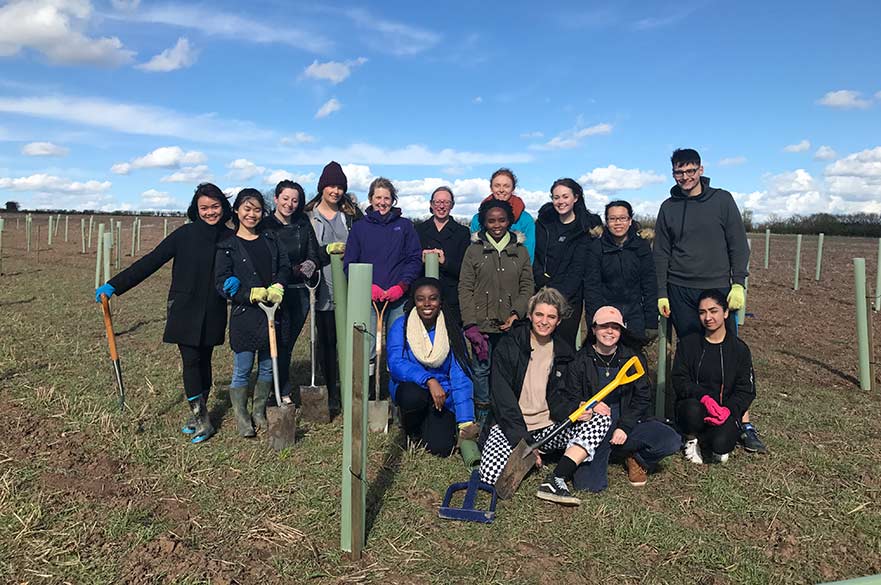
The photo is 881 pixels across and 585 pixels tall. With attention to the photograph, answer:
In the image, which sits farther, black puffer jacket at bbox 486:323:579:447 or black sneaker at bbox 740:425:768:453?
black sneaker at bbox 740:425:768:453

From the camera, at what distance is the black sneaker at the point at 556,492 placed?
3.56 m

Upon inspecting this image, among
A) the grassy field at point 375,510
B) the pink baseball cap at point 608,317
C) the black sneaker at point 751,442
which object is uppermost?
the pink baseball cap at point 608,317

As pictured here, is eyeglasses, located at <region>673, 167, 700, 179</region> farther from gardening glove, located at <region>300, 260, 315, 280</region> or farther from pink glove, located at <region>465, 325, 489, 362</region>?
gardening glove, located at <region>300, 260, 315, 280</region>

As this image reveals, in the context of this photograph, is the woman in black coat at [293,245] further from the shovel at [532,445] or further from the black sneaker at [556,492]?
the black sneaker at [556,492]

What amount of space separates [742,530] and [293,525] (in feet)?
7.99

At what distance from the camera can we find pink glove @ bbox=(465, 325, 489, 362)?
15.2ft

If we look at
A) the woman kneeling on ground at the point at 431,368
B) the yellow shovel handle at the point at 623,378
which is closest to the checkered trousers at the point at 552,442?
the yellow shovel handle at the point at 623,378

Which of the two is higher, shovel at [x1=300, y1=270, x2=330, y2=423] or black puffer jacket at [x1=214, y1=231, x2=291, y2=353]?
black puffer jacket at [x1=214, y1=231, x2=291, y2=353]

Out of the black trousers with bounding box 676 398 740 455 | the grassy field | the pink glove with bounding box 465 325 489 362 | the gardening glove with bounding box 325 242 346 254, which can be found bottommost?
the grassy field

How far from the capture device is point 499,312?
468 centimetres

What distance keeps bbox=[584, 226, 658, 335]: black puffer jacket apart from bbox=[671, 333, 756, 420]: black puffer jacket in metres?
0.44

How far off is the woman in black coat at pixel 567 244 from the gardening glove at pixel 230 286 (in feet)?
7.46

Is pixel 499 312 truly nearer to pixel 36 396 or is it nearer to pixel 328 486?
pixel 328 486

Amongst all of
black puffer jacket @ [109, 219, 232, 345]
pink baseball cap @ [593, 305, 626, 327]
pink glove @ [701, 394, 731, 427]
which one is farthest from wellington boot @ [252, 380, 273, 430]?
pink glove @ [701, 394, 731, 427]
